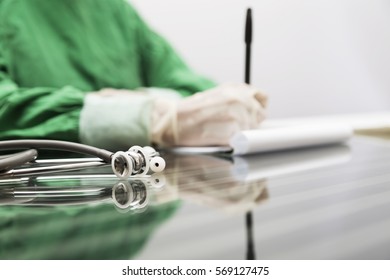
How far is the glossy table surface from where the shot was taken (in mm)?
269

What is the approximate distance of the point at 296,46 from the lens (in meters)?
2.09

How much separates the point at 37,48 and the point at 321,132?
0.55 m

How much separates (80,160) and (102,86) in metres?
0.69

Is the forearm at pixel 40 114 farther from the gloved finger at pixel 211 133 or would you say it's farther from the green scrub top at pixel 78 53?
the gloved finger at pixel 211 133

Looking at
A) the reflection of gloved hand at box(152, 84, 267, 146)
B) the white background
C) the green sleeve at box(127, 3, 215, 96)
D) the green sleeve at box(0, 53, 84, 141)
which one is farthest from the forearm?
the white background

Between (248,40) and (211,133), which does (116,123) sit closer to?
(211,133)

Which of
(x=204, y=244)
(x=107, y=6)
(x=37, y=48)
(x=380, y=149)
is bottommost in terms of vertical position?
(x=204, y=244)

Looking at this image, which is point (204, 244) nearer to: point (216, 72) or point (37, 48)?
point (37, 48)

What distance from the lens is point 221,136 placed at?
2.48 ft

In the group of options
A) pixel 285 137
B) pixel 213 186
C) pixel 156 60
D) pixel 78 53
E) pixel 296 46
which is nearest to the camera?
pixel 213 186

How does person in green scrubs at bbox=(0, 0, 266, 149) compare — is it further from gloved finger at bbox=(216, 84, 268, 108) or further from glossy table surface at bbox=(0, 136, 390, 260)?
glossy table surface at bbox=(0, 136, 390, 260)

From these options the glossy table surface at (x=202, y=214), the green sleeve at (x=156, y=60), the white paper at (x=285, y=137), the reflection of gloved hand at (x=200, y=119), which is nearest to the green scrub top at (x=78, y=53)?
the green sleeve at (x=156, y=60)

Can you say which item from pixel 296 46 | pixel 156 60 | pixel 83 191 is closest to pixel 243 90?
pixel 83 191

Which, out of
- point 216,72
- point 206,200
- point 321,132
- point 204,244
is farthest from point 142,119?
point 216,72
